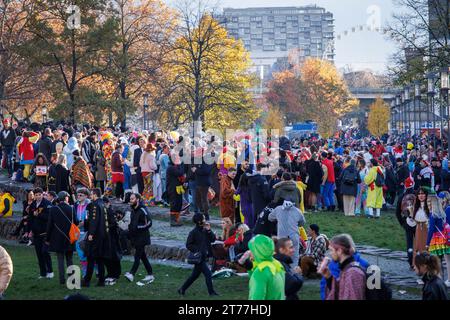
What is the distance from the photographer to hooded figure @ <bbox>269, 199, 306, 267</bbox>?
18172 mm

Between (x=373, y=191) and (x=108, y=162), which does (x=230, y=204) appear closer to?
(x=373, y=191)

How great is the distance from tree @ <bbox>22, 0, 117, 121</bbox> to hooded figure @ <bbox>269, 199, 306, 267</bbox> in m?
22.7

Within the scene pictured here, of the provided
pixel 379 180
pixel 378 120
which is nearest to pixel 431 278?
pixel 379 180

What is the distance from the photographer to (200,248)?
17062 millimetres

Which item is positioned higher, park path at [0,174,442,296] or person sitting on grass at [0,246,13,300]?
person sitting on grass at [0,246,13,300]

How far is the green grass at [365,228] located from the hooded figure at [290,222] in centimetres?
407

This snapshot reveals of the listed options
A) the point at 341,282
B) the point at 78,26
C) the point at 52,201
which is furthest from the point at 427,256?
the point at 78,26

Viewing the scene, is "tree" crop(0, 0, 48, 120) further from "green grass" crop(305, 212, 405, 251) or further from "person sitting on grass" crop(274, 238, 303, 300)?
"person sitting on grass" crop(274, 238, 303, 300)

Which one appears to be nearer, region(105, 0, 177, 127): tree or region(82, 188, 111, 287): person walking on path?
region(82, 188, 111, 287): person walking on path

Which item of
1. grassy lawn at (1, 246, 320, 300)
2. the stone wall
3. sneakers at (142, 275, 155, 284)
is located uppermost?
the stone wall

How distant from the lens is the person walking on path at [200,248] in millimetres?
16703

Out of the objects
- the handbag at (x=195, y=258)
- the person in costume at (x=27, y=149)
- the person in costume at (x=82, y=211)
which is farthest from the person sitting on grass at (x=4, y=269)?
the person in costume at (x=27, y=149)

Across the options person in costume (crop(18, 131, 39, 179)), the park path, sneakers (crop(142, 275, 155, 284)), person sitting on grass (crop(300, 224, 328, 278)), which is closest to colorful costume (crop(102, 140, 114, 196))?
the park path
